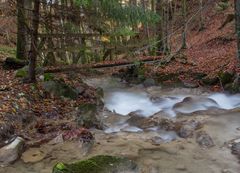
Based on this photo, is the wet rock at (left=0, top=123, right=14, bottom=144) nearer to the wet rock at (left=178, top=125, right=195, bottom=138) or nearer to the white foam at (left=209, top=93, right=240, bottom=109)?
the wet rock at (left=178, top=125, right=195, bottom=138)

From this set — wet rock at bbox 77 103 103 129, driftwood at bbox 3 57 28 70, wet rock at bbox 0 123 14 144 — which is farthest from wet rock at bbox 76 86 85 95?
wet rock at bbox 0 123 14 144

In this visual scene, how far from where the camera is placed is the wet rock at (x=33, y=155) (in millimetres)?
6883

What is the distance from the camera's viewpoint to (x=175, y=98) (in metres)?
12.5

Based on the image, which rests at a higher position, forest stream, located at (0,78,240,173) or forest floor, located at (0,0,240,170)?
forest floor, located at (0,0,240,170)

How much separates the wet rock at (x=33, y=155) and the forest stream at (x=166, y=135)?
0.13 feet

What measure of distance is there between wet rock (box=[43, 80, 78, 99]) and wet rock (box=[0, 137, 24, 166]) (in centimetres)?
334

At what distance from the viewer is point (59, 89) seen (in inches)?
421

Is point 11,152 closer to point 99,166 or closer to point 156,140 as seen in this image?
point 99,166

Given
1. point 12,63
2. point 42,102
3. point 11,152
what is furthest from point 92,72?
point 11,152

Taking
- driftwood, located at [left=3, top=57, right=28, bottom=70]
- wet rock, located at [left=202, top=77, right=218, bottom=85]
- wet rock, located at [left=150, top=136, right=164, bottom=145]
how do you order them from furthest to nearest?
1. wet rock, located at [left=202, top=77, right=218, bottom=85]
2. driftwood, located at [left=3, top=57, right=28, bottom=70]
3. wet rock, located at [left=150, top=136, right=164, bottom=145]

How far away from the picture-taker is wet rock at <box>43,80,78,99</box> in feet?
34.5

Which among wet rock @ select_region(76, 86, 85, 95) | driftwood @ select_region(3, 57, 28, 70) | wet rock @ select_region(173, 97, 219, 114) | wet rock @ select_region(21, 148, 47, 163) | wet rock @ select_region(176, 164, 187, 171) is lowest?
wet rock @ select_region(176, 164, 187, 171)

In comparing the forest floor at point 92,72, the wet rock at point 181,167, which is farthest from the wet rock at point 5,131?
the wet rock at point 181,167

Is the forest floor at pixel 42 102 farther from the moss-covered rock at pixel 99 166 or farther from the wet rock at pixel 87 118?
the moss-covered rock at pixel 99 166
